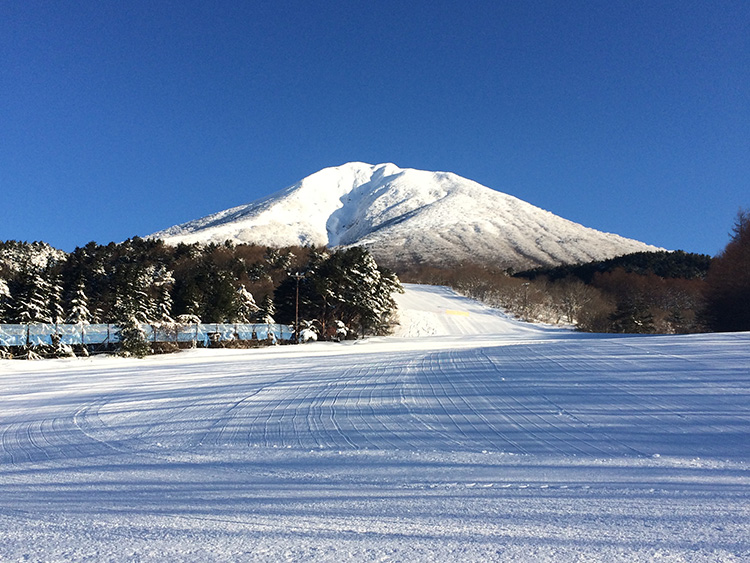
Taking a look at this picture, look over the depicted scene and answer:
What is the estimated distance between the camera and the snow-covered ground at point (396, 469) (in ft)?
10.8

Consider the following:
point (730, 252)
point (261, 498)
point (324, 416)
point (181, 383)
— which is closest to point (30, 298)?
point (181, 383)

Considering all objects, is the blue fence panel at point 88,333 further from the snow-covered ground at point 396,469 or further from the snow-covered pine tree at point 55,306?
the snow-covered ground at point 396,469

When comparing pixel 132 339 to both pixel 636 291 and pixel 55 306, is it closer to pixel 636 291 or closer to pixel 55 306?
pixel 55 306

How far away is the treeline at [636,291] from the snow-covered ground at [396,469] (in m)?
27.2

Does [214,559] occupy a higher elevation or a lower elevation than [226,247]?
lower

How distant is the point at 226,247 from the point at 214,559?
261 ft

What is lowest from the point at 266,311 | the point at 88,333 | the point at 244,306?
the point at 88,333

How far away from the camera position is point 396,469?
4.94 metres

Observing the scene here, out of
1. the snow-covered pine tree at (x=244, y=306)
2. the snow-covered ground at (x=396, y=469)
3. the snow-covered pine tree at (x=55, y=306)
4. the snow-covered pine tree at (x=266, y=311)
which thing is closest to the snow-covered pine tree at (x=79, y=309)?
the snow-covered pine tree at (x=55, y=306)

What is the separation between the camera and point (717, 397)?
7.69 m

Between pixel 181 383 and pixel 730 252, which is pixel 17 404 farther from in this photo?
pixel 730 252

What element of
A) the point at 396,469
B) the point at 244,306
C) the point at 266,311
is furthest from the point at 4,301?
the point at 396,469

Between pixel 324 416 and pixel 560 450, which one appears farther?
pixel 324 416

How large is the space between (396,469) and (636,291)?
231ft
